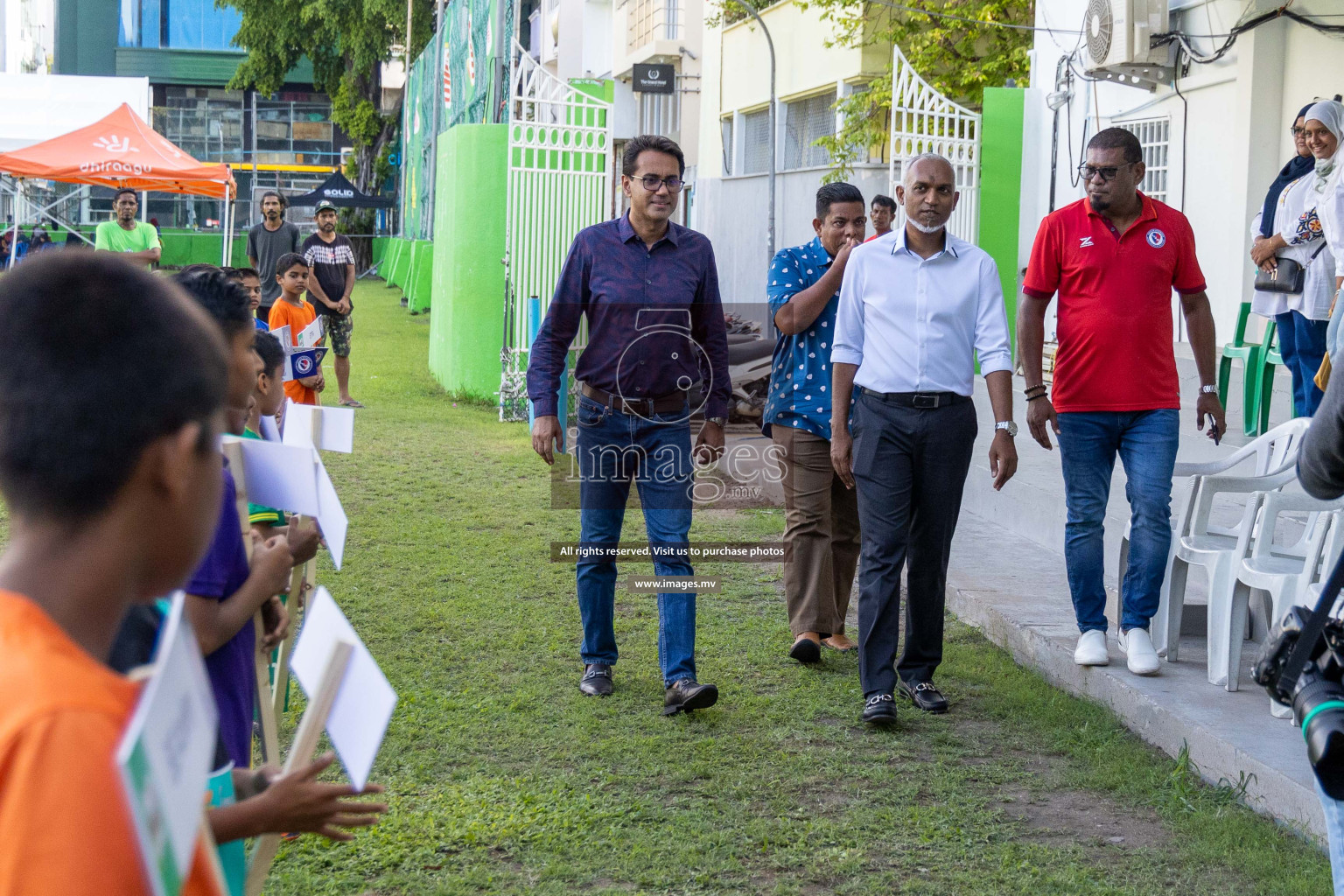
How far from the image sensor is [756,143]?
2467 cm

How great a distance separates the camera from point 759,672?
583cm

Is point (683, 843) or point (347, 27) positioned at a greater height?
point (347, 27)

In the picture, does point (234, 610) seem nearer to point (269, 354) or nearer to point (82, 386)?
point (82, 386)

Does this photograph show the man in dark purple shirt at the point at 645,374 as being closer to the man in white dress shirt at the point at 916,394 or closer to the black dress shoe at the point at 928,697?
the man in white dress shirt at the point at 916,394

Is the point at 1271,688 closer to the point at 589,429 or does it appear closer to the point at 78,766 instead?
the point at 78,766

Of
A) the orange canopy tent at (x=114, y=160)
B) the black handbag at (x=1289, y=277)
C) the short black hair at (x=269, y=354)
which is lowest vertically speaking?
the short black hair at (x=269, y=354)

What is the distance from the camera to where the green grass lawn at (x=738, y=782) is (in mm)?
3807

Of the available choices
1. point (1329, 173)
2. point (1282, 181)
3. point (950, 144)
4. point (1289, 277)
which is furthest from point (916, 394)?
point (950, 144)

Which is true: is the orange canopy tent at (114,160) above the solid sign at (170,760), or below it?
above

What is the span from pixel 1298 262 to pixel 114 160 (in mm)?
16045

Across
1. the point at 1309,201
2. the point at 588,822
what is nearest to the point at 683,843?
the point at 588,822

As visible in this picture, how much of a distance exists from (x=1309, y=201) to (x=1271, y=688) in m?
5.61

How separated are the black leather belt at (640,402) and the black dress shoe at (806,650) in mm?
1292

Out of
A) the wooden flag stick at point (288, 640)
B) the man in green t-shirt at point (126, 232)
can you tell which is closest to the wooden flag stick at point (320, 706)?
the wooden flag stick at point (288, 640)
